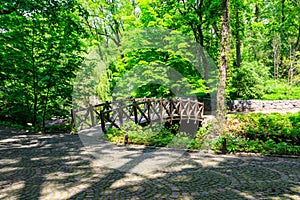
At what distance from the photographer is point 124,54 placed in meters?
16.4

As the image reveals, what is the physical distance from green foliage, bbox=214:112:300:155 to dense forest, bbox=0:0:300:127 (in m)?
1.72

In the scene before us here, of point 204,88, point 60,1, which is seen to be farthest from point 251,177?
point 204,88

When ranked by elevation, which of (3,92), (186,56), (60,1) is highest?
(60,1)

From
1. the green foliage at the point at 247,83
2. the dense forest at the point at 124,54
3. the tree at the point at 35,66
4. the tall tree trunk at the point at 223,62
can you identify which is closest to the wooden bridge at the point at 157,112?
the tree at the point at 35,66

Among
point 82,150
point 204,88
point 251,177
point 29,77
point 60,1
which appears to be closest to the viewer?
point 251,177

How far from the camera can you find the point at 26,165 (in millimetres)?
6277

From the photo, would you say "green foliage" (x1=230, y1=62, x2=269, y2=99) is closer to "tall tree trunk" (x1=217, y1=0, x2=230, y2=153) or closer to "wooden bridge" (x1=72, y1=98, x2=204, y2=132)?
"wooden bridge" (x1=72, y1=98, x2=204, y2=132)

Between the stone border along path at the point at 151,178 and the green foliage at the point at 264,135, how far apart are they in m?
0.67

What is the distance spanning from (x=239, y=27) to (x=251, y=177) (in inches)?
642

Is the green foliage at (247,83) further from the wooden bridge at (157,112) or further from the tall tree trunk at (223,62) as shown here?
the tall tree trunk at (223,62)

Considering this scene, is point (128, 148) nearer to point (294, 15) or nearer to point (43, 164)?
point (43, 164)

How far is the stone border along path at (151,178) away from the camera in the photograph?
14.6 feet

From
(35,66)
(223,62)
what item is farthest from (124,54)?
(223,62)

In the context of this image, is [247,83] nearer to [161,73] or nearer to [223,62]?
[161,73]
